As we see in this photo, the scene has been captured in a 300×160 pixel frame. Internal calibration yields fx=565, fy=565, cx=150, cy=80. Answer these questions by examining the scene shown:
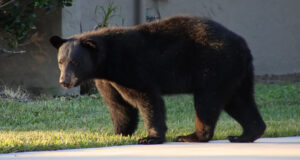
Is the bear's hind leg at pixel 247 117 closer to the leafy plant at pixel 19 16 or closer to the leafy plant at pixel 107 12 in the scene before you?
the leafy plant at pixel 19 16

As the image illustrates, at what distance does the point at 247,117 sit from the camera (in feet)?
22.0

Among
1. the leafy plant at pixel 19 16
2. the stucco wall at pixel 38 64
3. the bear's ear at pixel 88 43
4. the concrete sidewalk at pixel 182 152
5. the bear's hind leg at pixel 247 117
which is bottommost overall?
the concrete sidewalk at pixel 182 152

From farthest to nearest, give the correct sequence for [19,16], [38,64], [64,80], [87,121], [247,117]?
[38,64], [19,16], [87,121], [247,117], [64,80]

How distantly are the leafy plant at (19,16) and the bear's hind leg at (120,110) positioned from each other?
14.9 ft

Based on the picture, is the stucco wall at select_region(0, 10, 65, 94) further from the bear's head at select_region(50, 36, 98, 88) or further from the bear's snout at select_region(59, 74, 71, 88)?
the bear's snout at select_region(59, 74, 71, 88)

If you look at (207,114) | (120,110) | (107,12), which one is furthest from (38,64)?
(207,114)

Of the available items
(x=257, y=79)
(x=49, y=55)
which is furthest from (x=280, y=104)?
(x=49, y=55)

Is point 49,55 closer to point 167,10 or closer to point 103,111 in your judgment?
point 103,111

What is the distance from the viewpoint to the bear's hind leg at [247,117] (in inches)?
260

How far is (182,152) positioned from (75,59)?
5.70 ft

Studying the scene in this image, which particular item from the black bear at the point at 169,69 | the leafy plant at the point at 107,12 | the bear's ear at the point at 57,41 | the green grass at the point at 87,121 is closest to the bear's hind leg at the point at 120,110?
the black bear at the point at 169,69

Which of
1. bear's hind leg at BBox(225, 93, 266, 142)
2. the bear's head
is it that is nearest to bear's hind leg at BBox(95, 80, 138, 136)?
the bear's head

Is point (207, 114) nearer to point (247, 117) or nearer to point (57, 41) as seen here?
point (247, 117)

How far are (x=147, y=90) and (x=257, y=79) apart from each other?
9363 millimetres
